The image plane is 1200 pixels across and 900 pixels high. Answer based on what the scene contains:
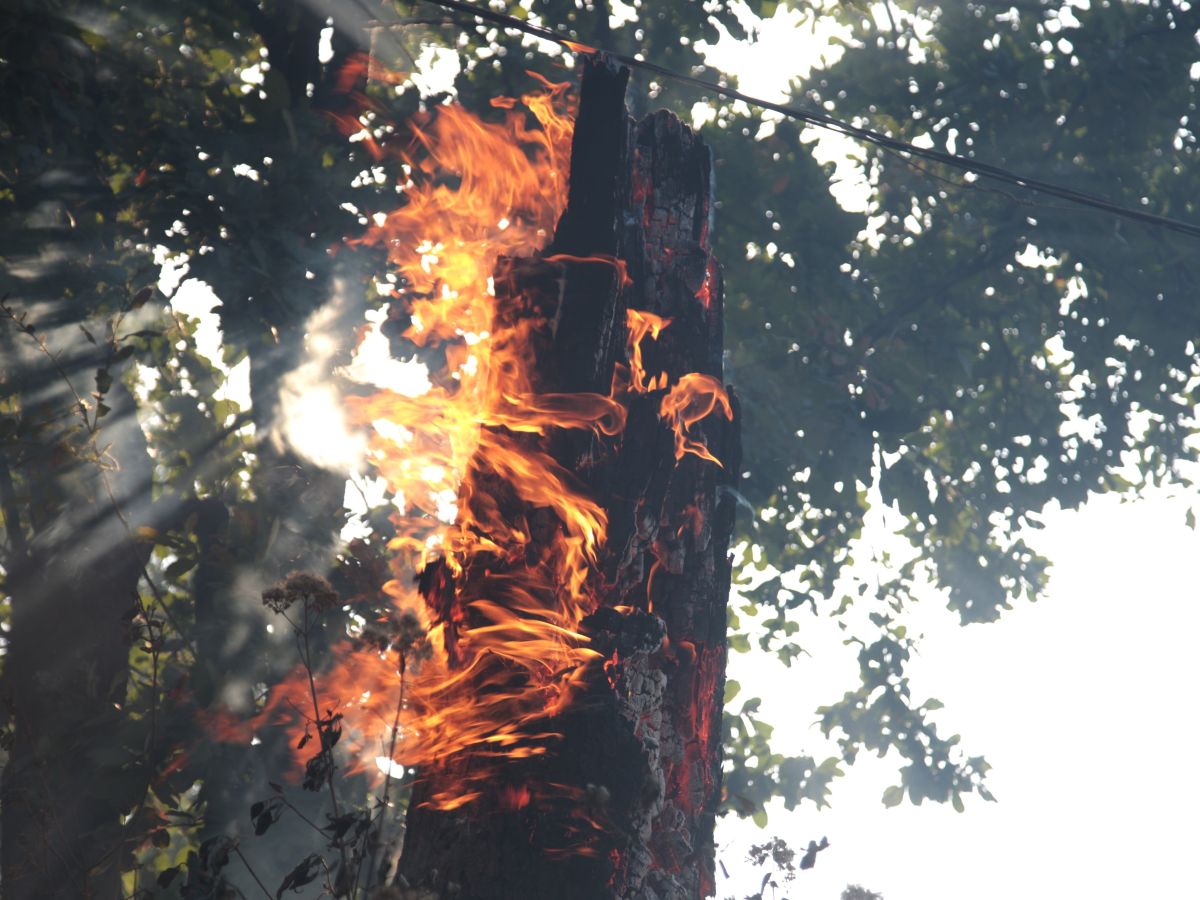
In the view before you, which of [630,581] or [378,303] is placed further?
[378,303]

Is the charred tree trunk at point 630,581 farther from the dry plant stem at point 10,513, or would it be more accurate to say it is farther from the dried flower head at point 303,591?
the dry plant stem at point 10,513

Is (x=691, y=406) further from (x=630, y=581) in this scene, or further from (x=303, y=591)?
(x=303, y=591)

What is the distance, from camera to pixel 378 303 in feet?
35.4

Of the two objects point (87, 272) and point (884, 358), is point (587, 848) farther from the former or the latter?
point (884, 358)

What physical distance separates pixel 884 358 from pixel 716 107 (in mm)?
3459

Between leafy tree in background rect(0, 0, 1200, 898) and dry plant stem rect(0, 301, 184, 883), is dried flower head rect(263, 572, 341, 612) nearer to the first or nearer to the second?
dry plant stem rect(0, 301, 184, 883)

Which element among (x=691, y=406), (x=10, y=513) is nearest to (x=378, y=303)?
(x=10, y=513)

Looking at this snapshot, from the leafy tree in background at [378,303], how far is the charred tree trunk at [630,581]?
3038 millimetres

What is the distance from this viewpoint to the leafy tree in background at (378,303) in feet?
26.0

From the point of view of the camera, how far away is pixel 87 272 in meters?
8.38

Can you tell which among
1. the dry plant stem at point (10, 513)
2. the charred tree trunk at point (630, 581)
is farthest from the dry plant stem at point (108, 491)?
the charred tree trunk at point (630, 581)

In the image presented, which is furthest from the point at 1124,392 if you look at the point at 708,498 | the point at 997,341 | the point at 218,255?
the point at 218,255

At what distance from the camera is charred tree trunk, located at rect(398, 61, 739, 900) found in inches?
165

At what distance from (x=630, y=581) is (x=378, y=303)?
668cm
